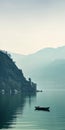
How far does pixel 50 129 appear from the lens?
15462 cm

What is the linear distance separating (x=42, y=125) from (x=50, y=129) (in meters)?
12.0

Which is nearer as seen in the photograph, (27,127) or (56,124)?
(27,127)

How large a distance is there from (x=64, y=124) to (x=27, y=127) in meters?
17.1

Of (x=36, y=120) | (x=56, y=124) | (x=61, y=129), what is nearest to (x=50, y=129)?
(x=61, y=129)

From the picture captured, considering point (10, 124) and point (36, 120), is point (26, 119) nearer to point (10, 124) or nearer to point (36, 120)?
point (36, 120)

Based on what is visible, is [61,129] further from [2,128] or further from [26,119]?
[26,119]

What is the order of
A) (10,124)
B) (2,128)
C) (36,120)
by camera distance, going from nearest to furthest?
(2,128) < (10,124) < (36,120)

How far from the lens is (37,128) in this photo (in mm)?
156625

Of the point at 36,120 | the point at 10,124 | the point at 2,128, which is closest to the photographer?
the point at 2,128

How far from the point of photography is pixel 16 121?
175875mm

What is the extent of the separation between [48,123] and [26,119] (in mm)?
12100

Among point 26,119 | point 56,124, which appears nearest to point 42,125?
point 56,124

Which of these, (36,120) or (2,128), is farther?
(36,120)

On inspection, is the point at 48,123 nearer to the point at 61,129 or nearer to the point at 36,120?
the point at 36,120
